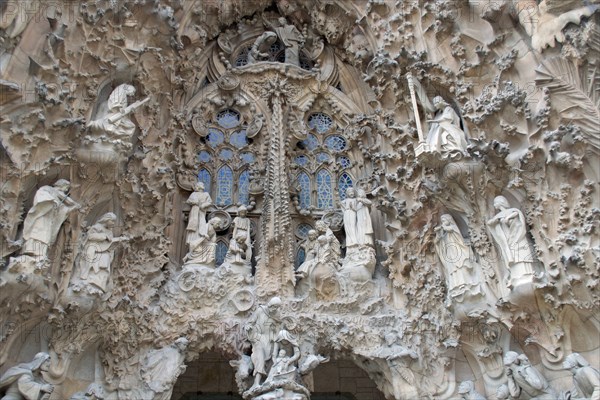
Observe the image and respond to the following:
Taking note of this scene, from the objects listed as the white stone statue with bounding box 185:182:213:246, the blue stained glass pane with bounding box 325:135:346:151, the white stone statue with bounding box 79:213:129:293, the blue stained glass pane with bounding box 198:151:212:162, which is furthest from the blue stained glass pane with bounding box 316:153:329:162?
the white stone statue with bounding box 79:213:129:293

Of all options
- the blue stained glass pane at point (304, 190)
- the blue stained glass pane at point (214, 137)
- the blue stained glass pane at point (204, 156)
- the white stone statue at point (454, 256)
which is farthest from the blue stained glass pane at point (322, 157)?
the white stone statue at point (454, 256)

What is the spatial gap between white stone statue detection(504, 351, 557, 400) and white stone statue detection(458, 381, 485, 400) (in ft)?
1.35

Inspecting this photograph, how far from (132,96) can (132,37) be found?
0.74 meters

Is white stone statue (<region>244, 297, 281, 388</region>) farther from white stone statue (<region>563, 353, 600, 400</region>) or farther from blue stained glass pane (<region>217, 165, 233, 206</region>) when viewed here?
white stone statue (<region>563, 353, 600, 400</region>)

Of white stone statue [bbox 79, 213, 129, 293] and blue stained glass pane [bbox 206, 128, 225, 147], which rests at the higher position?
blue stained glass pane [bbox 206, 128, 225, 147]

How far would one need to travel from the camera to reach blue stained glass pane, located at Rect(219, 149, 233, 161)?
9219mm

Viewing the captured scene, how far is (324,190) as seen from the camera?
30.1ft

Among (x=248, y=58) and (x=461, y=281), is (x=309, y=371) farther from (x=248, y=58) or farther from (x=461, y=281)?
(x=248, y=58)

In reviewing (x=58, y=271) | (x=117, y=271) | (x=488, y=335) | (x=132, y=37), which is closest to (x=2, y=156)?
(x=58, y=271)

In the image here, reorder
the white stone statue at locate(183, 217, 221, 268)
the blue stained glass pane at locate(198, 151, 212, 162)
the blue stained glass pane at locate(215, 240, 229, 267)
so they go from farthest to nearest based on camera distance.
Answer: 1. the blue stained glass pane at locate(198, 151, 212, 162)
2. the blue stained glass pane at locate(215, 240, 229, 267)
3. the white stone statue at locate(183, 217, 221, 268)

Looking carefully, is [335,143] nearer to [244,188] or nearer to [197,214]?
[244,188]

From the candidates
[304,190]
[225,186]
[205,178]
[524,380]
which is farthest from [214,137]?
[524,380]

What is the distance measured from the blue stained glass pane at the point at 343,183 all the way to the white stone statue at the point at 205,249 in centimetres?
197

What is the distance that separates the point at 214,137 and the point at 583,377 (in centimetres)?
569
